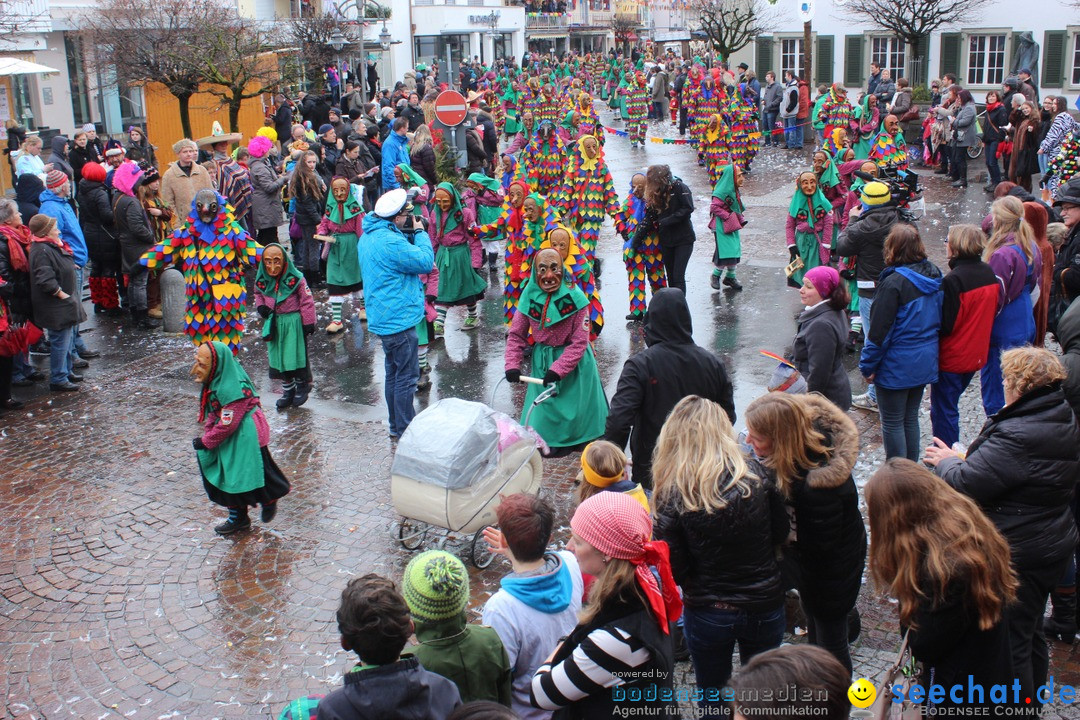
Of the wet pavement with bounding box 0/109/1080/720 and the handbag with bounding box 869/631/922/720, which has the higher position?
the handbag with bounding box 869/631/922/720

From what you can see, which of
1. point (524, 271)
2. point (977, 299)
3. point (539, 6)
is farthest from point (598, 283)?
point (539, 6)

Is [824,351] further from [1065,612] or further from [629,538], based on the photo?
[629,538]

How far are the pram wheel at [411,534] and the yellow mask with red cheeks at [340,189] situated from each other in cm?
565

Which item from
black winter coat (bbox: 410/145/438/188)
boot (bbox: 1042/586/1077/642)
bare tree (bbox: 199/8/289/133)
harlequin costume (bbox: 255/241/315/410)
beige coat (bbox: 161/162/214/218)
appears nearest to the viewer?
boot (bbox: 1042/586/1077/642)

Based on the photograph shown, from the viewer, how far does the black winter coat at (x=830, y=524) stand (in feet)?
14.3

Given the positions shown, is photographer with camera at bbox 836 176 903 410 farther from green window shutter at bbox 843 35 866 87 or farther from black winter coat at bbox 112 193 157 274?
green window shutter at bbox 843 35 866 87

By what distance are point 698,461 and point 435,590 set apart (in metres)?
1.17

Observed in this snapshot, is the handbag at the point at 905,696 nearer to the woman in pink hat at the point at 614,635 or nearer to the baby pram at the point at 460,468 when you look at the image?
the woman in pink hat at the point at 614,635

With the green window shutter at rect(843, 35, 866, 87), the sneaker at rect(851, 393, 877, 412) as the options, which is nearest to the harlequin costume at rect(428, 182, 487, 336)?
the sneaker at rect(851, 393, 877, 412)

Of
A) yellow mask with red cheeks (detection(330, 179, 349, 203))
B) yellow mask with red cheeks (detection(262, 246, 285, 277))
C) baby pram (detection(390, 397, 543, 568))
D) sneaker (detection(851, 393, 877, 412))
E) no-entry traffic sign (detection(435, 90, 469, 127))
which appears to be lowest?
sneaker (detection(851, 393, 877, 412))

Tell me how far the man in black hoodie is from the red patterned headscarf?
2.12m

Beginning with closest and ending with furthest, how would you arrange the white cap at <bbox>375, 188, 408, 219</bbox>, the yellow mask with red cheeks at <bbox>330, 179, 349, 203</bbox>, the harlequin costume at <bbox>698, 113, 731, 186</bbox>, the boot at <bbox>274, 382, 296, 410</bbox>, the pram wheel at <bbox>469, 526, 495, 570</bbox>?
the pram wheel at <bbox>469, 526, 495, 570</bbox>, the white cap at <bbox>375, 188, 408, 219</bbox>, the boot at <bbox>274, 382, 296, 410</bbox>, the yellow mask with red cheeks at <bbox>330, 179, 349, 203</bbox>, the harlequin costume at <bbox>698, 113, 731, 186</bbox>

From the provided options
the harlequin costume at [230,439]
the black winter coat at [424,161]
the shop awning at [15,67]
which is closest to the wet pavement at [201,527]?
the harlequin costume at [230,439]

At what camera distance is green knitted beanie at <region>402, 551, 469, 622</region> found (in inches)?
145
